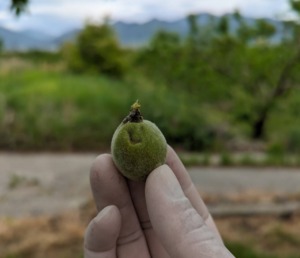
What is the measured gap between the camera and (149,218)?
1355mm

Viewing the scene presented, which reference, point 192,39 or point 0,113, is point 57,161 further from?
point 192,39

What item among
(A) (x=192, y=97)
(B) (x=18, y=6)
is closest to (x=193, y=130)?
(A) (x=192, y=97)

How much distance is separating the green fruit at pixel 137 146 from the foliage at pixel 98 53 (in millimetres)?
12253

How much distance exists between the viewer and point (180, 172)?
4.48 ft

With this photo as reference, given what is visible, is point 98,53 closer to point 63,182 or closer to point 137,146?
point 63,182

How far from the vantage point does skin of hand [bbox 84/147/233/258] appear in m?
1.15

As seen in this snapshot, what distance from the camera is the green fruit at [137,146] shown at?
112 centimetres

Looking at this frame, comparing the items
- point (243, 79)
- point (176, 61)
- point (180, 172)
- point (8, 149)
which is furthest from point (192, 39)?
point (180, 172)

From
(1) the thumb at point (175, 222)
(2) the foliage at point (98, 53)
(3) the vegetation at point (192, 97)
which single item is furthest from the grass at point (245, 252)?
(2) the foliage at point (98, 53)

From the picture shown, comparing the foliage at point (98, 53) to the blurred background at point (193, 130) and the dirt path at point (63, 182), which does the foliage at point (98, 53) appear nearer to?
the blurred background at point (193, 130)

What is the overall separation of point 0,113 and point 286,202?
5858 millimetres

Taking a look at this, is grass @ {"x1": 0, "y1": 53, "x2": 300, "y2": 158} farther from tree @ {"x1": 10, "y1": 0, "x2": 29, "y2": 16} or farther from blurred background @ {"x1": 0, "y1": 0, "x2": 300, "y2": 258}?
tree @ {"x1": 10, "y1": 0, "x2": 29, "y2": 16}

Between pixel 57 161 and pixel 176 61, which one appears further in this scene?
pixel 57 161

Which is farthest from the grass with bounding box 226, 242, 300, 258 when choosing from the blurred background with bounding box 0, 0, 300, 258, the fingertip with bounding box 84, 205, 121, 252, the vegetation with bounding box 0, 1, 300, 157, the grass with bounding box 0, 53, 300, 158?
the grass with bounding box 0, 53, 300, 158
